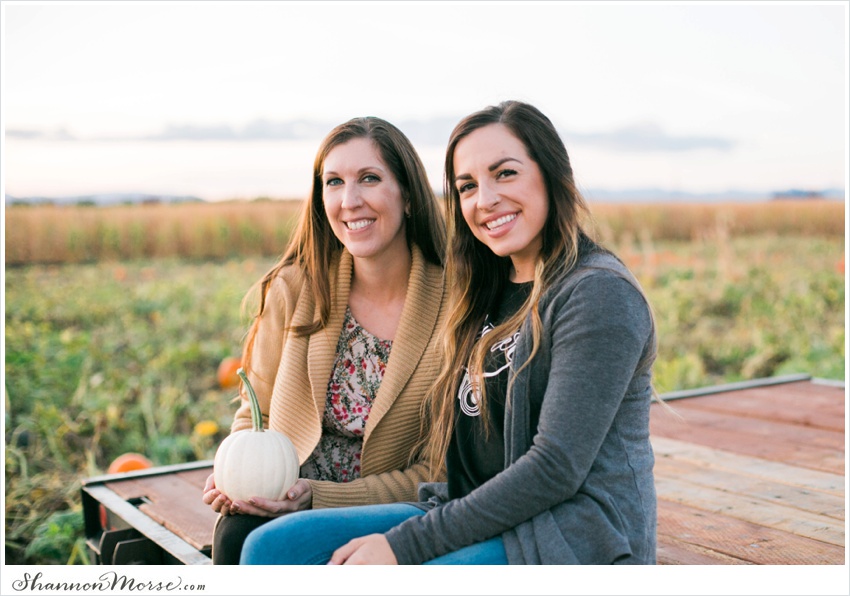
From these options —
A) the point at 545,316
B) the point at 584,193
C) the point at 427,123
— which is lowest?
the point at 545,316

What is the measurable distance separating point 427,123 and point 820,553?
15.4ft

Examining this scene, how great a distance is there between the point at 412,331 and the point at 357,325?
0.61ft

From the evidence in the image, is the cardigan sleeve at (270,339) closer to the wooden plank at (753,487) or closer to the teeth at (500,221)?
the teeth at (500,221)

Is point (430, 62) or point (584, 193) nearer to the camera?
point (584, 193)

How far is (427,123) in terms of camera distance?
21.0 feet

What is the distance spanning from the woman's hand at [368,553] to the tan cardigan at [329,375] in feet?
1.46

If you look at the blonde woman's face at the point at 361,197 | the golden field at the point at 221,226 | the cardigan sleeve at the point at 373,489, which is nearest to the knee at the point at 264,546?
the cardigan sleeve at the point at 373,489

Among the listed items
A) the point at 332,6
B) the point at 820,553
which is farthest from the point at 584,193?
the point at 332,6

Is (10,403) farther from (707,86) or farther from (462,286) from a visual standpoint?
(707,86)

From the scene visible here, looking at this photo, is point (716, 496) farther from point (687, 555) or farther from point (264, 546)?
point (264, 546)

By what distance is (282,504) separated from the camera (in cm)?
198

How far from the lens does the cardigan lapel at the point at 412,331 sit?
2.21m

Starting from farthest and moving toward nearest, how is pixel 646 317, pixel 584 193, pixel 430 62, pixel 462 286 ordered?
pixel 430 62 < pixel 462 286 < pixel 584 193 < pixel 646 317

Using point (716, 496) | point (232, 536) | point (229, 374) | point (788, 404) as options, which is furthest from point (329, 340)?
point (788, 404)
